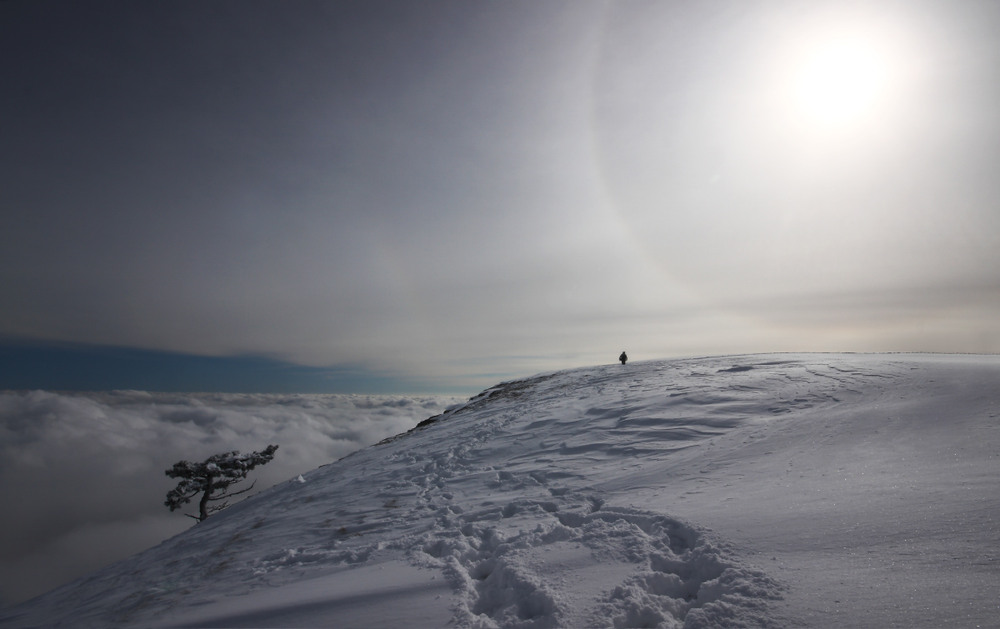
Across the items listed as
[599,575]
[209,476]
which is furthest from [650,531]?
[209,476]

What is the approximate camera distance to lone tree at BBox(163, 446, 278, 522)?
74.5 ft

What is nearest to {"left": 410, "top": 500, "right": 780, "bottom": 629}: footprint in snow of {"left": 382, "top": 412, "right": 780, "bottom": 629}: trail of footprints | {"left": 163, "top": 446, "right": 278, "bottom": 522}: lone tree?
{"left": 382, "top": 412, "right": 780, "bottom": 629}: trail of footprints

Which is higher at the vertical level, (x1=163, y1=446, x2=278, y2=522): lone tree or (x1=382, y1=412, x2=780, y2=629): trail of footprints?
(x1=382, y1=412, x2=780, y2=629): trail of footprints

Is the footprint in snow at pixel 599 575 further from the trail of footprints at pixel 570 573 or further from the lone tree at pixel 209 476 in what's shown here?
the lone tree at pixel 209 476

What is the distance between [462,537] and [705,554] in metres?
3.31

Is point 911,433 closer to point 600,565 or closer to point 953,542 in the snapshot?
point 953,542

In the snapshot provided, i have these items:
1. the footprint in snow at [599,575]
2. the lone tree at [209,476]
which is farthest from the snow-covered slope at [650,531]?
the lone tree at [209,476]

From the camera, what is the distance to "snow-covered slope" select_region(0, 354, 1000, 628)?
3.60m

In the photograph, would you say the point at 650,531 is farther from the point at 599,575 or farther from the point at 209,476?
the point at 209,476

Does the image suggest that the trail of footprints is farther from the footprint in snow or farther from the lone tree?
the lone tree

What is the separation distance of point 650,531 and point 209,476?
2779 centimetres

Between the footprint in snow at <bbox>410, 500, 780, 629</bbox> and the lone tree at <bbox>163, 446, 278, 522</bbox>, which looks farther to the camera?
the lone tree at <bbox>163, 446, 278, 522</bbox>

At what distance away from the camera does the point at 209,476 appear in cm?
2386

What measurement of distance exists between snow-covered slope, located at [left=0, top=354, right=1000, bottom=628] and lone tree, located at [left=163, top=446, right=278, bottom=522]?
1636 cm
